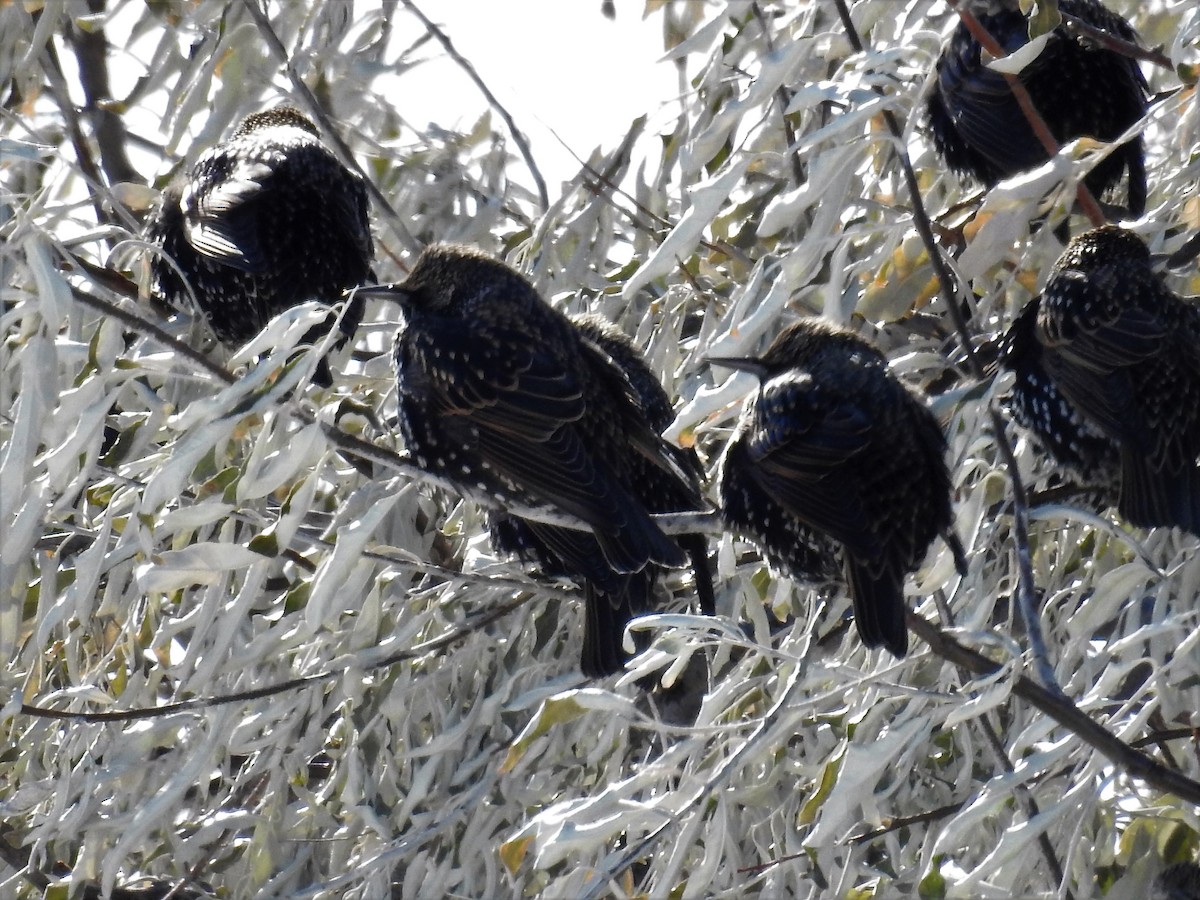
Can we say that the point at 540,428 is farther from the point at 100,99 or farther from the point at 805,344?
the point at 100,99

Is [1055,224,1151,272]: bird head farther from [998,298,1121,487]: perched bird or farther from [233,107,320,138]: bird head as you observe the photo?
[233,107,320,138]: bird head

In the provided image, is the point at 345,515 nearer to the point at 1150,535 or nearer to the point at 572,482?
the point at 572,482

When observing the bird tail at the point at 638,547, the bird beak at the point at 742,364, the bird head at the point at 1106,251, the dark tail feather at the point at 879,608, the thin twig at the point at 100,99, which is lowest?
the dark tail feather at the point at 879,608

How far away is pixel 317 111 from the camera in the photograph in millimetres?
4465

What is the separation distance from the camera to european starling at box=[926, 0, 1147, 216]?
450cm

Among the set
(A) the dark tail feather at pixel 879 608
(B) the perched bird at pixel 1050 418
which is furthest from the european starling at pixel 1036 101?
(A) the dark tail feather at pixel 879 608

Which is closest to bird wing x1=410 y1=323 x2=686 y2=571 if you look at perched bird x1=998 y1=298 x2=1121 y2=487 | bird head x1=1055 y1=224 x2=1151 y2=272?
perched bird x1=998 y1=298 x2=1121 y2=487

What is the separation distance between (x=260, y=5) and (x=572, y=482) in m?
1.86

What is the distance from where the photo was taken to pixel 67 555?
4.89 meters

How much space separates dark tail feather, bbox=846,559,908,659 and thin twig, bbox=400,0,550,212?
200 cm

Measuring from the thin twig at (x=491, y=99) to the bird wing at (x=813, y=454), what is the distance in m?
1.64

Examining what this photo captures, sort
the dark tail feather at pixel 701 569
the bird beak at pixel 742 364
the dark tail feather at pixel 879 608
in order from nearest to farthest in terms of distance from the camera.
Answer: the dark tail feather at pixel 879 608 < the bird beak at pixel 742 364 < the dark tail feather at pixel 701 569

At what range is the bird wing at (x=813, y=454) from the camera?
3301 millimetres

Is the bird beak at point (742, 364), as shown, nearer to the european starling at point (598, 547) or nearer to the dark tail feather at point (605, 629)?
the european starling at point (598, 547)
